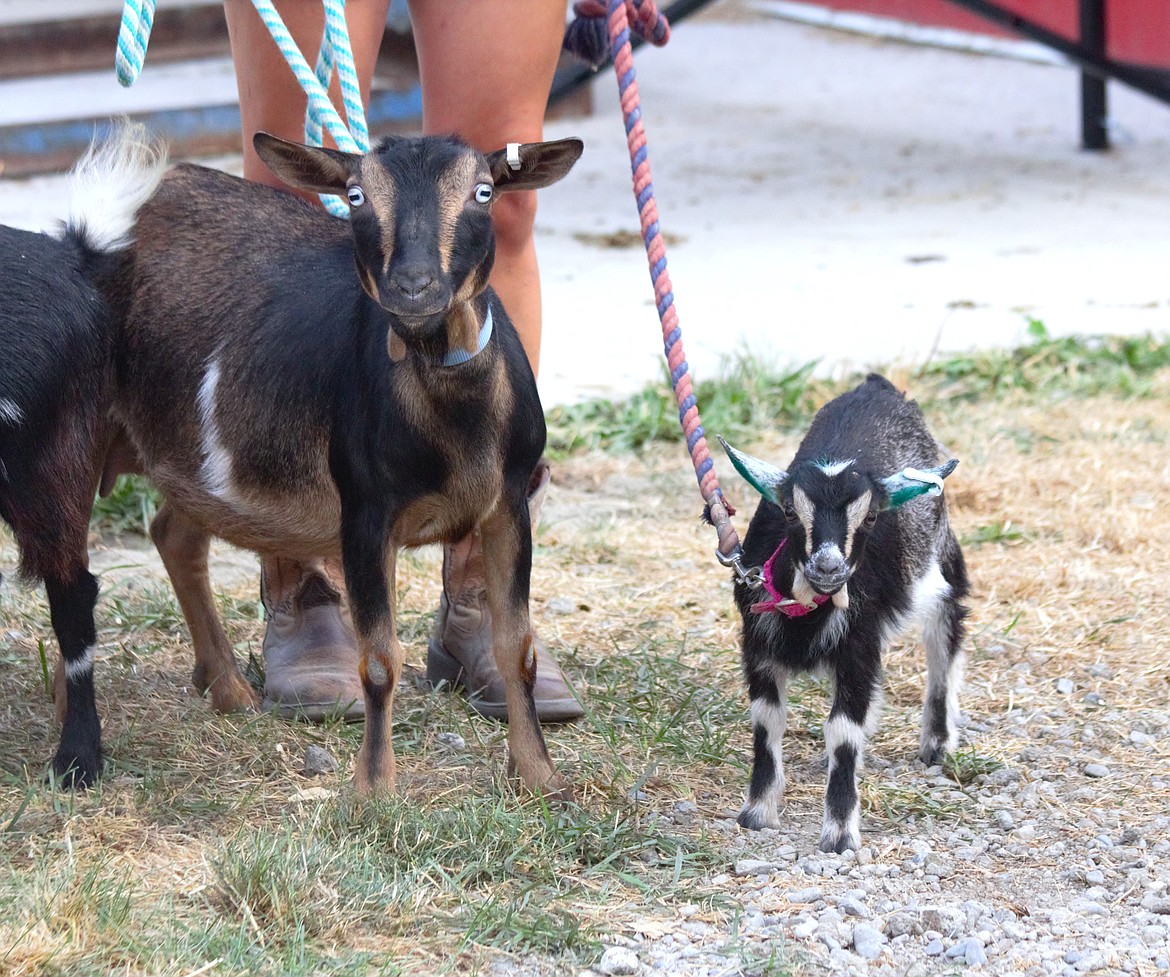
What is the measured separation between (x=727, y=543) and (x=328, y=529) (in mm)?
796

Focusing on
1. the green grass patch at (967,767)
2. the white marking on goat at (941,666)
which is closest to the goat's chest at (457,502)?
the white marking on goat at (941,666)

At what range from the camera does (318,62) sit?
132 inches

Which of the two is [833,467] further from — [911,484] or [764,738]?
[764,738]

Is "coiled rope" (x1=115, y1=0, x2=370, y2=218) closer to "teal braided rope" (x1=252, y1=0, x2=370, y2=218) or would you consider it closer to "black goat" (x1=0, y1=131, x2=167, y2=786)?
"teal braided rope" (x1=252, y1=0, x2=370, y2=218)

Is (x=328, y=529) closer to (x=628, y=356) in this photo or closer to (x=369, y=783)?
(x=369, y=783)

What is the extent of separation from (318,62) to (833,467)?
1.36m

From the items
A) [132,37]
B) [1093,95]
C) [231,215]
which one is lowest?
[1093,95]

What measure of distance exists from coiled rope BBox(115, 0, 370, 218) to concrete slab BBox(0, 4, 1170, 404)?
267 cm

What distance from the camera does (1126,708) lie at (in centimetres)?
371

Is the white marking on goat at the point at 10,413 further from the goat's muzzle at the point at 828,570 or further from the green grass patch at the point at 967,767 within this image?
the green grass patch at the point at 967,767

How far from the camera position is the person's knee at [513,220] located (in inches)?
140

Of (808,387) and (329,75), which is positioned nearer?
(329,75)

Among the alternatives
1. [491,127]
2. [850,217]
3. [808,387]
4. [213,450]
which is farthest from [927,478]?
[850,217]

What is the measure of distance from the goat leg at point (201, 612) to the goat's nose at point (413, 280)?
1288mm
